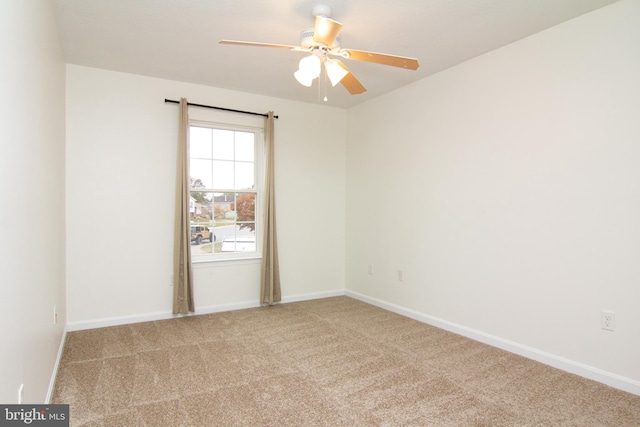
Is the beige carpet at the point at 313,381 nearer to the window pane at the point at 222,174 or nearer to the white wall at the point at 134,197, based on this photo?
the white wall at the point at 134,197

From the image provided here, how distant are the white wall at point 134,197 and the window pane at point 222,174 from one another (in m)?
0.50

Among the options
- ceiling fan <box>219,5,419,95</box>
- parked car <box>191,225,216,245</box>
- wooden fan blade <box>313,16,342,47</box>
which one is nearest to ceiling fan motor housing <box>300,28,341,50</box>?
ceiling fan <box>219,5,419,95</box>

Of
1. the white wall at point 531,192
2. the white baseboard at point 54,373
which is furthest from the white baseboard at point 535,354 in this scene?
the white baseboard at point 54,373

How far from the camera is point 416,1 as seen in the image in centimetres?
252

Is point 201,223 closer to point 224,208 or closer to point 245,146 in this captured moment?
point 224,208

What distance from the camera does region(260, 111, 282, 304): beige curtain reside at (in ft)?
14.9

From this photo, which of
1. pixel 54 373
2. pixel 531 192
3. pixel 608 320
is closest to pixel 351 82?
pixel 531 192

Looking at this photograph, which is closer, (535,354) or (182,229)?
(535,354)

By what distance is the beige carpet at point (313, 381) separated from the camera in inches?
86.2

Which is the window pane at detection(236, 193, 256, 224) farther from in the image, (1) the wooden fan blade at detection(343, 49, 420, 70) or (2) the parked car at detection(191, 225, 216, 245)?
(1) the wooden fan blade at detection(343, 49, 420, 70)

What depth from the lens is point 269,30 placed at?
291 cm

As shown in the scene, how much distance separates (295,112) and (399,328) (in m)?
2.95

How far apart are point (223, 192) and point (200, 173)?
343 mm

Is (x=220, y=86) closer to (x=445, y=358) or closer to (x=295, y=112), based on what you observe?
(x=295, y=112)
